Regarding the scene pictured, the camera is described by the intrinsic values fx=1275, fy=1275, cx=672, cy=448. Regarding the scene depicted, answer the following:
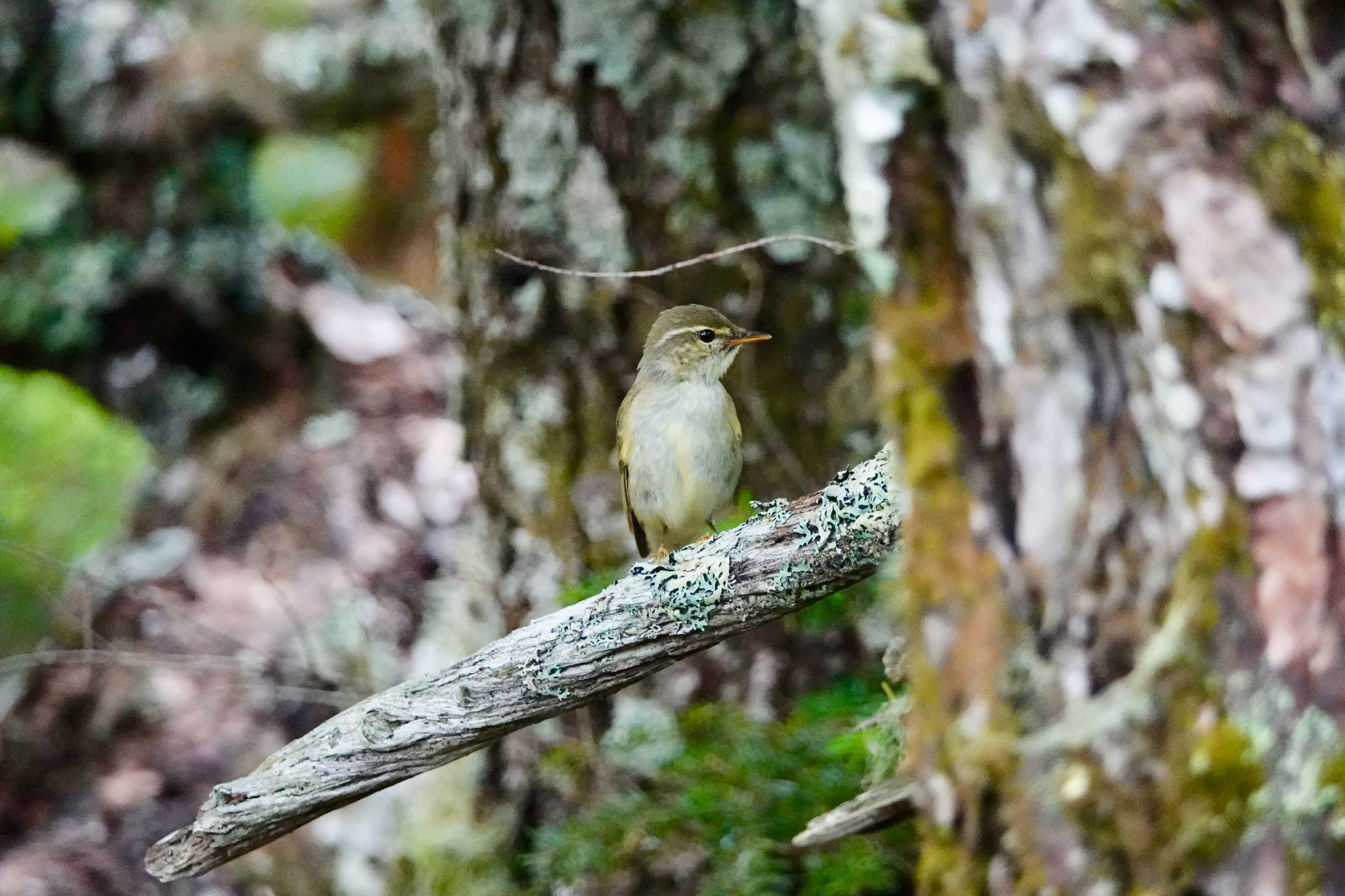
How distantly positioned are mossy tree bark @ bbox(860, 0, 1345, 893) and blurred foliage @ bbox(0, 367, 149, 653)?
500 cm

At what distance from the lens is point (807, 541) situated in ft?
7.30

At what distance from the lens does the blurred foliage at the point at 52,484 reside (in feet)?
20.1

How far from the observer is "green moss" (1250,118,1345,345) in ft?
5.51

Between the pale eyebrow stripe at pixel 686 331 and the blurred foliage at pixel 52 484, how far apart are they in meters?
3.54

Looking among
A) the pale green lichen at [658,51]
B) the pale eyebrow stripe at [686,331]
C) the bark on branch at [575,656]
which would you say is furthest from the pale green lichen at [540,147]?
the bark on branch at [575,656]

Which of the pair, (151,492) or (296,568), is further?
(151,492)

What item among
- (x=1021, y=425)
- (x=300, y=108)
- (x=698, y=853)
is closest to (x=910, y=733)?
(x=1021, y=425)

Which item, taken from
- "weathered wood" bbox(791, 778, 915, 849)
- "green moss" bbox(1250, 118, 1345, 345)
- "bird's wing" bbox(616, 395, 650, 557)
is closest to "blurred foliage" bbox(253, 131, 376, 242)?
"bird's wing" bbox(616, 395, 650, 557)

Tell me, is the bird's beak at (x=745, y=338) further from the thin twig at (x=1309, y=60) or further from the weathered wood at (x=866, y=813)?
the thin twig at (x=1309, y=60)

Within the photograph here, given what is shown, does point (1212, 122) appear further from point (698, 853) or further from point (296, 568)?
point (296, 568)

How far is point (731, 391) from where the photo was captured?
4238 millimetres

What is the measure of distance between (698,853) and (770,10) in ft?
8.37

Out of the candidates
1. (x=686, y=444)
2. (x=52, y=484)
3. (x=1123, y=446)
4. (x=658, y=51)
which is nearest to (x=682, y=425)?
(x=686, y=444)

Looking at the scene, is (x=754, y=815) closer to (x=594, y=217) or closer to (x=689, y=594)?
(x=689, y=594)
